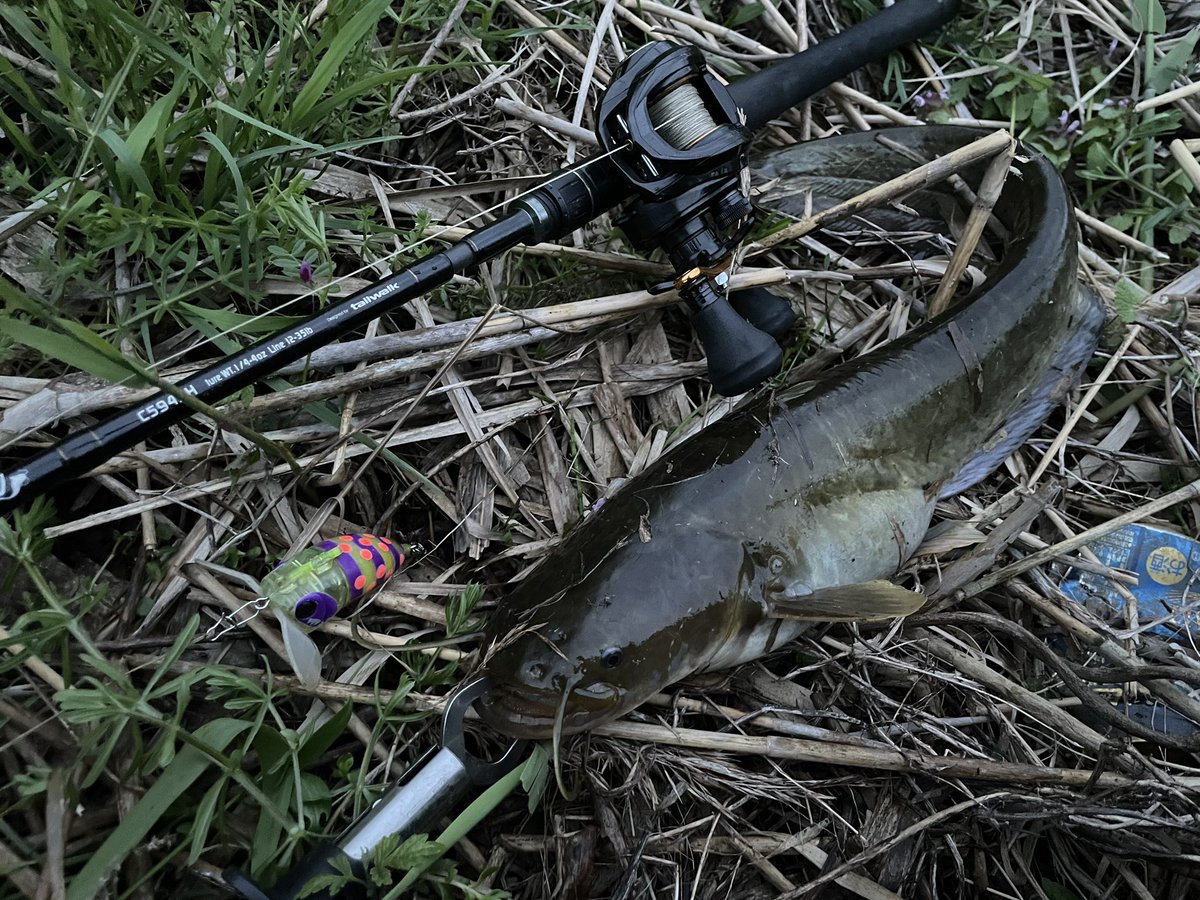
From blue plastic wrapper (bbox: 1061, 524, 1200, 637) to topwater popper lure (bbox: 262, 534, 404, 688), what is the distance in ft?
7.30

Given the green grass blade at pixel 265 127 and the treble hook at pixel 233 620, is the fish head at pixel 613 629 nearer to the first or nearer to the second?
the treble hook at pixel 233 620

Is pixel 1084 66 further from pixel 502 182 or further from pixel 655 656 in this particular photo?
pixel 655 656

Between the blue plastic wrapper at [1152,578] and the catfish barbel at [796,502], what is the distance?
465 millimetres

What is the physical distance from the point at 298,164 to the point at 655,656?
6.12 feet

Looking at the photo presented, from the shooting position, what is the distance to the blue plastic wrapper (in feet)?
8.95

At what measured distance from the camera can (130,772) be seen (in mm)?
1979

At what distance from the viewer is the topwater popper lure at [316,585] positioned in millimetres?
2143

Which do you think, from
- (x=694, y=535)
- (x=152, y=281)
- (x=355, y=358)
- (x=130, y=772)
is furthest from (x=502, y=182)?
(x=130, y=772)

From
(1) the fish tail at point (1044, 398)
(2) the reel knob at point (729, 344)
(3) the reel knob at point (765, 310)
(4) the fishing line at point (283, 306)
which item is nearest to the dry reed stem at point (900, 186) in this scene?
(3) the reel knob at point (765, 310)

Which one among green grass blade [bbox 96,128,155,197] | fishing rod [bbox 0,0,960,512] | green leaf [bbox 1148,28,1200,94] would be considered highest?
green grass blade [bbox 96,128,155,197]

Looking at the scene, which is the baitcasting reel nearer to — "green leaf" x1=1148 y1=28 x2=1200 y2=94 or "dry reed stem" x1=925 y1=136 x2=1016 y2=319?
"dry reed stem" x1=925 y1=136 x2=1016 y2=319

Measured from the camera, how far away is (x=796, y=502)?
2473 mm

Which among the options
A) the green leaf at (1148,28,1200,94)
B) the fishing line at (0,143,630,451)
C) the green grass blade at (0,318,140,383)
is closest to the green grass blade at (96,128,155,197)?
the fishing line at (0,143,630,451)

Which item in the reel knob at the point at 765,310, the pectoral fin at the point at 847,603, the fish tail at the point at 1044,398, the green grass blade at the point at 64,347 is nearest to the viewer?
the green grass blade at the point at 64,347
